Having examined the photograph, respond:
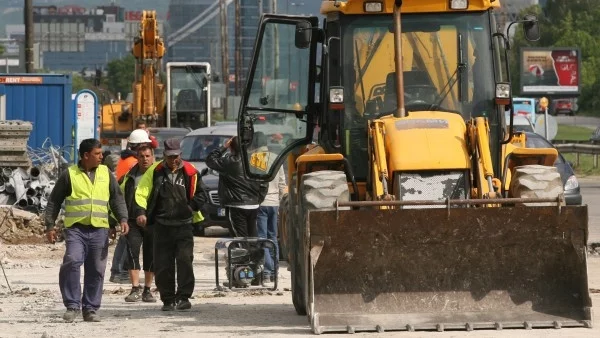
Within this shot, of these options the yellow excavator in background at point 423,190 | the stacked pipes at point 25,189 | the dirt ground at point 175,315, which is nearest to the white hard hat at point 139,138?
the dirt ground at point 175,315

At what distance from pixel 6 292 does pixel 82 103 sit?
17.2 meters

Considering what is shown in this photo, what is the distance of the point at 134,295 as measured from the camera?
642 inches

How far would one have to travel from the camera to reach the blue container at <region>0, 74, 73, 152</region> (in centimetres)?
3378

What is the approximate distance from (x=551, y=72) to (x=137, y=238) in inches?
2266

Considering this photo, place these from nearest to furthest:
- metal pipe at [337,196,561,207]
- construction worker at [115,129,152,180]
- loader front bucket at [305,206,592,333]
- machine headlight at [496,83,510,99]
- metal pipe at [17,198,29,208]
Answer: metal pipe at [337,196,561,207] < loader front bucket at [305,206,592,333] < machine headlight at [496,83,510,99] < construction worker at [115,129,152,180] < metal pipe at [17,198,29,208]

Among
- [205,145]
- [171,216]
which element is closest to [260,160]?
[171,216]

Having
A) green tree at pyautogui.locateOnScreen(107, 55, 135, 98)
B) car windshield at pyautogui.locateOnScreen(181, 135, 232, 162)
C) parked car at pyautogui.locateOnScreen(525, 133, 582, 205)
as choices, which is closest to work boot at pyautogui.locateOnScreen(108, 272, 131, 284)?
parked car at pyautogui.locateOnScreen(525, 133, 582, 205)

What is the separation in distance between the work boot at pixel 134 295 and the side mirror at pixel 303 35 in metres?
3.76

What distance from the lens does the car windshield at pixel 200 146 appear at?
1056 inches

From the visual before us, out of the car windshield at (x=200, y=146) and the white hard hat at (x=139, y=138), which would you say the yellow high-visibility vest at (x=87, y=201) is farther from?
the car windshield at (x=200, y=146)

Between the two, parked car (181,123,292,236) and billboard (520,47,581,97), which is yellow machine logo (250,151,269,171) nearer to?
parked car (181,123,292,236)

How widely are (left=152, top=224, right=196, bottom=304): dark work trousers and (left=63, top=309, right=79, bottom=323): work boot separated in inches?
45.8

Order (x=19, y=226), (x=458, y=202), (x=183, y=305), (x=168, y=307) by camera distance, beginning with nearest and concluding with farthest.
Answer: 1. (x=458, y=202)
2. (x=183, y=305)
3. (x=168, y=307)
4. (x=19, y=226)

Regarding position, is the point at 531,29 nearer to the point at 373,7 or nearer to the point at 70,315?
the point at 373,7
